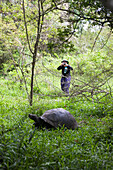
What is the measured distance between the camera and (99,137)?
414 cm

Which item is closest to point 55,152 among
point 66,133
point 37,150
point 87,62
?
point 37,150

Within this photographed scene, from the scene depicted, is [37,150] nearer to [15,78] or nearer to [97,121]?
[97,121]

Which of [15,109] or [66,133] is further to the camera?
[15,109]

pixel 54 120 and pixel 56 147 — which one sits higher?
pixel 54 120

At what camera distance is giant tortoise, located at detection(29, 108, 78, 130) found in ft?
15.9

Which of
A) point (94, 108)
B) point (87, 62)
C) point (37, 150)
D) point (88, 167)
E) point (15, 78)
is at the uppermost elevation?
point (87, 62)

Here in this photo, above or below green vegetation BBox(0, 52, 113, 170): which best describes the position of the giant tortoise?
above

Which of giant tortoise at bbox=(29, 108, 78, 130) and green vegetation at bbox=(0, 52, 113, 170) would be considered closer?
green vegetation at bbox=(0, 52, 113, 170)

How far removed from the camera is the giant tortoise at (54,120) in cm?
484

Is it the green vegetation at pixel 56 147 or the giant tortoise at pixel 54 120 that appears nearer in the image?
the green vegetation at pixel 56 147

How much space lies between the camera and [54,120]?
4922mm

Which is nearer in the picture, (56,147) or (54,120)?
(56,147)

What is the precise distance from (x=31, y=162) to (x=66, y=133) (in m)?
1.96

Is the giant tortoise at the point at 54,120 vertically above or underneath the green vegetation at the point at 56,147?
above
